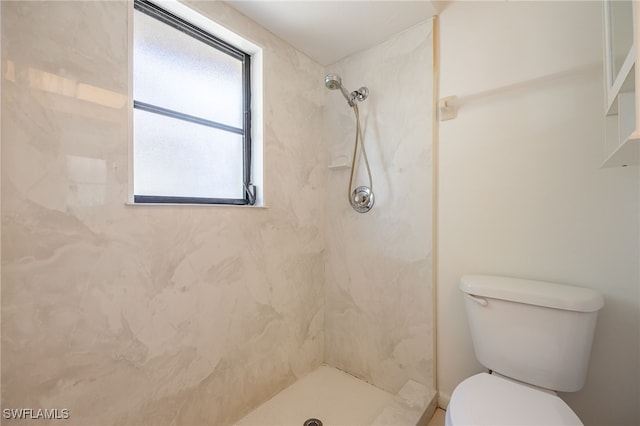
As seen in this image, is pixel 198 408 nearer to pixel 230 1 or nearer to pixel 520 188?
pixel 520 188

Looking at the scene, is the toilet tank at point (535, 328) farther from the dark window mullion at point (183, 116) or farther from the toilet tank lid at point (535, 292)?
the dark window mullion at point (183, 116)

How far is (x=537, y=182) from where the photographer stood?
1188mm

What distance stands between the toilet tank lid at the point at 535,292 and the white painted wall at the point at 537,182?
0.10m

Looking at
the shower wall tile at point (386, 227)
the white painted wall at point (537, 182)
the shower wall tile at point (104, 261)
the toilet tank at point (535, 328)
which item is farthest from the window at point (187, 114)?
the toilet tank at point (535, 328)

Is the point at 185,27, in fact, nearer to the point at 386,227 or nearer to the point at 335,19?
the point at 335,19

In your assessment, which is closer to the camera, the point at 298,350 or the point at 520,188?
the point at 520,188

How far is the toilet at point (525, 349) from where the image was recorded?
85cm

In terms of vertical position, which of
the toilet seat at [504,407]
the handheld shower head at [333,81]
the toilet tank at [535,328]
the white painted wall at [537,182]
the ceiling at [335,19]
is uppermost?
the ceiling at [335,19]

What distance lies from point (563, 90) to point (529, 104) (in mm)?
115

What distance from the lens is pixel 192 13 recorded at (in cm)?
121

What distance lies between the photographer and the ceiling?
4.31 feet

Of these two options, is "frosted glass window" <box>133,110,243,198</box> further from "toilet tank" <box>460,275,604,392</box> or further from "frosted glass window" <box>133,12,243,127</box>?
"toilet tank" <box>460,275,604,392</box>

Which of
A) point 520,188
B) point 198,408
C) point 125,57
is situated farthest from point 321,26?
point 198,408

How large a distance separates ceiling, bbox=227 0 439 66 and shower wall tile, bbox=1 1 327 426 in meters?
0.11
